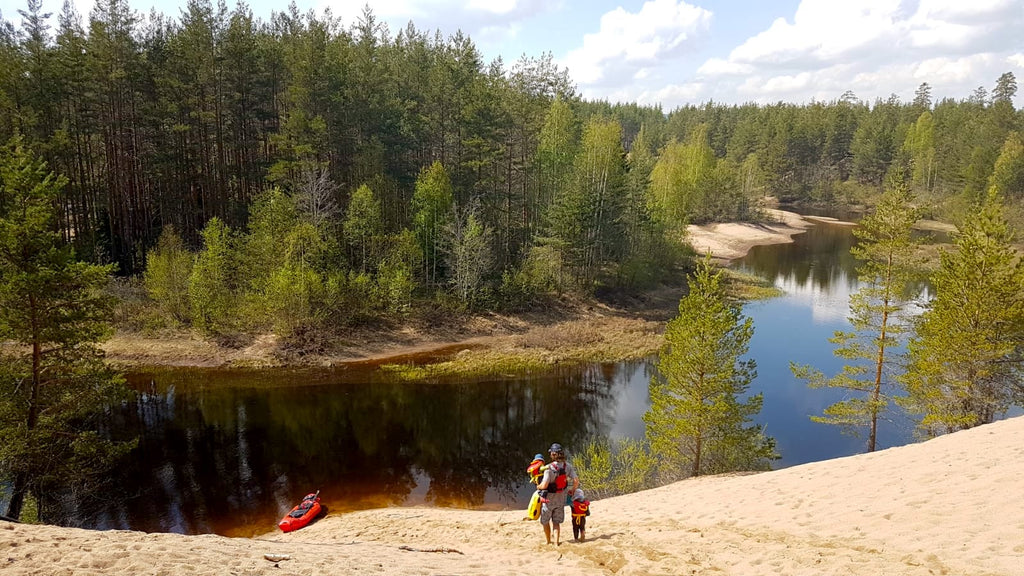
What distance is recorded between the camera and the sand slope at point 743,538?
8.20 metres

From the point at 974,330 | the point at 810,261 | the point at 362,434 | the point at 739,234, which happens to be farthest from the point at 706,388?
the point at 739,234

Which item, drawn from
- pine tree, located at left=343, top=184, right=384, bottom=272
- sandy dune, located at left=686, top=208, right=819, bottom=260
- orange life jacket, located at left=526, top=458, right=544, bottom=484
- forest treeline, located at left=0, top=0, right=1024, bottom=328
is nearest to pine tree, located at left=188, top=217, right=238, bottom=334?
forest treeline, located at left=0, top=0, right=1024, bottom=328

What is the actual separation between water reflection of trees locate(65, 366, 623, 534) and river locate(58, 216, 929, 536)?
0.08 meters

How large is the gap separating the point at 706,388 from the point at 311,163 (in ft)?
99.9

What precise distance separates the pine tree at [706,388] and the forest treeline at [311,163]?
22313 millimetres

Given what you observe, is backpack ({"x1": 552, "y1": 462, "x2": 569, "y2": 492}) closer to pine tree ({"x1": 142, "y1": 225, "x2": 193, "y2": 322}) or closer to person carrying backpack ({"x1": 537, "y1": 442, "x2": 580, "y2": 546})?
person carrying backpack ({"x1": 537, "y1": 442, "x2": 580, "y2": 546})

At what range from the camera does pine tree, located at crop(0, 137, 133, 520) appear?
49.0ft

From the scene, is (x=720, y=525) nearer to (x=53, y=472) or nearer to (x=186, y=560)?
(x=186, y=560)

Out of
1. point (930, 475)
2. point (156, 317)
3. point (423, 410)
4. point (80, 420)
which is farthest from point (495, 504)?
point (156, 317)

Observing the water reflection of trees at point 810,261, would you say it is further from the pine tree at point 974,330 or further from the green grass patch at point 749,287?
the pine tree at point 974,330

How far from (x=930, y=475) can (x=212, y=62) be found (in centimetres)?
4429

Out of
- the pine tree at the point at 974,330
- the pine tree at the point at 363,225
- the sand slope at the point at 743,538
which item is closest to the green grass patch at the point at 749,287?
the pine tree at the point at 974,330

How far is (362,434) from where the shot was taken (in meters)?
26.3

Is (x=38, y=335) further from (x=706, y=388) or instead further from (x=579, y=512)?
(x=706, y=388)
